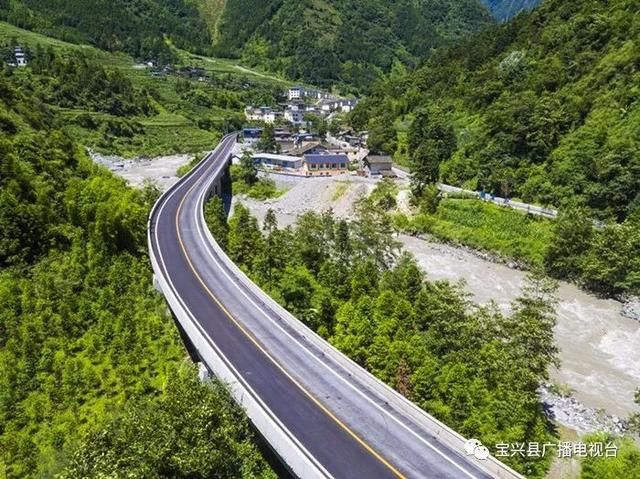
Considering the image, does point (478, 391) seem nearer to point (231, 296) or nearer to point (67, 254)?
point (231, 296)

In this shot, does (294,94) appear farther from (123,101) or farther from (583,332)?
(583,332)

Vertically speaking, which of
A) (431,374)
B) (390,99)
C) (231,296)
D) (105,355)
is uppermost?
(390,99)

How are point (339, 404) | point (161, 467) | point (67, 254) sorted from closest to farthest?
1. point (161, 467)
2. point (339, 404)
3. point (67, 254)

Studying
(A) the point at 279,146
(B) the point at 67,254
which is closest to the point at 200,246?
(B) the point at 67,254

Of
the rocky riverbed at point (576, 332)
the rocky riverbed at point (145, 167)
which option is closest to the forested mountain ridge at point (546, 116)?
the rocky riverbed at point (576, 332)

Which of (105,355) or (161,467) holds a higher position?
(161,467)

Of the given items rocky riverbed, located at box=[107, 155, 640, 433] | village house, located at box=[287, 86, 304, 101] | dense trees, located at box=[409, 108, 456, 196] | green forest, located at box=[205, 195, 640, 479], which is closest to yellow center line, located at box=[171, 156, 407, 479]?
green forest, located at box=[205, 195, 640, 479]

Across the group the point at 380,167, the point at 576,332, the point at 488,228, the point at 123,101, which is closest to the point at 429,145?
A: the point at 380,167

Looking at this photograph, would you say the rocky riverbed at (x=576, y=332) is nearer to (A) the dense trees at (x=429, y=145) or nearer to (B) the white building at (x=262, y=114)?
(A) the dense trees at (x=429, y=145)
